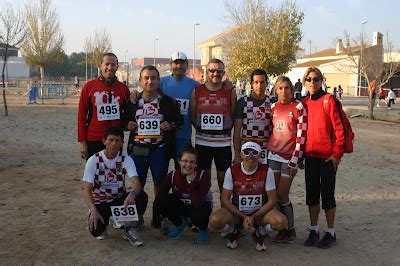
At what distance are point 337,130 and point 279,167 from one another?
76 cm

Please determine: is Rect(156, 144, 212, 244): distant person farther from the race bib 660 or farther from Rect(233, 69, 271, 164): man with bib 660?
Rect(233, 69, 271, 164): man with bib 660

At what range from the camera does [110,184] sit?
16.4ft

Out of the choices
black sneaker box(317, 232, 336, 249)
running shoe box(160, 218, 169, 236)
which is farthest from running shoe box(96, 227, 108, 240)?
black sneaker box(317, 232, 336, 249)

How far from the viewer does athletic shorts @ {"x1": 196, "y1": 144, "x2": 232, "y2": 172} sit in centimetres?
526

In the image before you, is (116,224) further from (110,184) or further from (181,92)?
(181,92)

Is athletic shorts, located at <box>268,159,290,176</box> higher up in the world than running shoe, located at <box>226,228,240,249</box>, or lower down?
higher up

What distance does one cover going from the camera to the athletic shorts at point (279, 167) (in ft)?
16.2

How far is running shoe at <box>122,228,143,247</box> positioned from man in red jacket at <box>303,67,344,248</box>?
1834 millimetres

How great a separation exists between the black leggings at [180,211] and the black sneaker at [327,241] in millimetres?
1269

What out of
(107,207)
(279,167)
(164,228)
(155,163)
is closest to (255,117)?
(279,167)

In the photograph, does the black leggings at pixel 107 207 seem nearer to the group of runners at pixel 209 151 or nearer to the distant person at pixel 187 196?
the group of runners at pixel 209 151

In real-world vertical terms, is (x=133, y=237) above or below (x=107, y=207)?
below

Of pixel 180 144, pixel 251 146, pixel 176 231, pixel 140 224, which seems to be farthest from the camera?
pixel 180 144

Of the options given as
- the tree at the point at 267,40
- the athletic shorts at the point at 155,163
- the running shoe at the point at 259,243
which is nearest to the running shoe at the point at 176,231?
the athletic shorts at the point at 155,163
